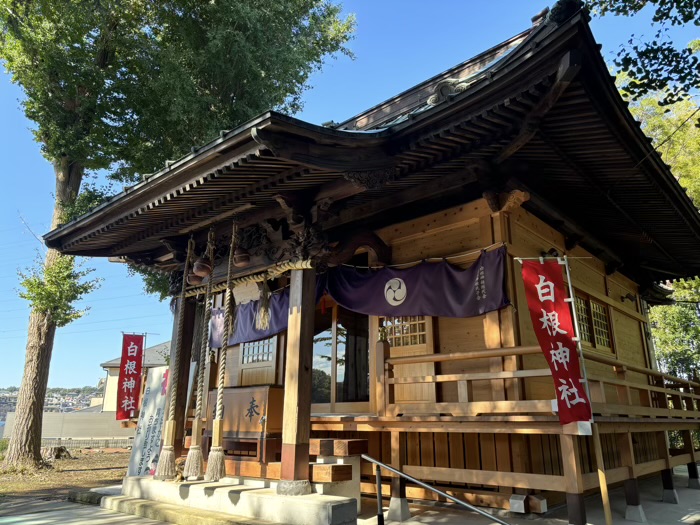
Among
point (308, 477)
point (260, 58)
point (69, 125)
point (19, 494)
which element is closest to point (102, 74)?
point (69, 125)

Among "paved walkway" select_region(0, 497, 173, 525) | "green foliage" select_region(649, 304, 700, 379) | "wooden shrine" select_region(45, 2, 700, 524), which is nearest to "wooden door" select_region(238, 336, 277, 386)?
"wooden shrine" select_region(45, 2, 700, 524)

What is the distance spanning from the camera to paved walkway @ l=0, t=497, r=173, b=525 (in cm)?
549

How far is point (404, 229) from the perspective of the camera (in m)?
7.43

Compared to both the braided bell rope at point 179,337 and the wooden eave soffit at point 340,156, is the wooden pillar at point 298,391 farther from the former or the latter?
the braided bell rope at point 179,337

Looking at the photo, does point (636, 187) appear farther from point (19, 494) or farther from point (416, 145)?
point (19, 494)

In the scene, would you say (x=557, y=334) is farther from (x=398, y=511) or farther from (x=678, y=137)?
(x=678, y=137)

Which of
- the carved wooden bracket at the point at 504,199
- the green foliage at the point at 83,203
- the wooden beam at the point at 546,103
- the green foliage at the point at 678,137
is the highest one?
the green foliage at the point at 678,137

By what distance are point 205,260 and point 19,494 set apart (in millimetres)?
6844

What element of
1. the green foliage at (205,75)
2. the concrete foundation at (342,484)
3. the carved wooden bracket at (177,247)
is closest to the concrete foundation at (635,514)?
the concrete foundation at (342,484)

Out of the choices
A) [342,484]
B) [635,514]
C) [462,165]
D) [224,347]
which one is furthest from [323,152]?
[635,514]

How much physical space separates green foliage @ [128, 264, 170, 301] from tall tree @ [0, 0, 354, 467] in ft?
5.83

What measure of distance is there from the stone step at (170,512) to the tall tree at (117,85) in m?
8.32

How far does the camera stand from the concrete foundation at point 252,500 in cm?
446

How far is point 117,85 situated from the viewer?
13633 mm
